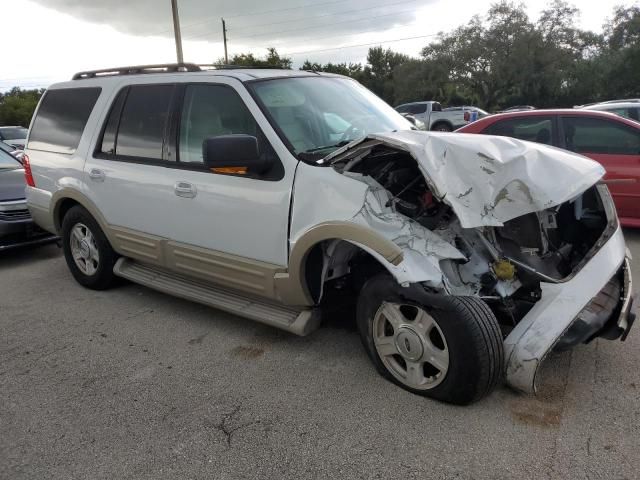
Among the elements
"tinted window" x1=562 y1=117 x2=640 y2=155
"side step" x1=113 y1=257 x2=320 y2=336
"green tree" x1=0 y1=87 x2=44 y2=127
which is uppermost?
"tinted window" x1=562 y1=117 x2=640 y2=155

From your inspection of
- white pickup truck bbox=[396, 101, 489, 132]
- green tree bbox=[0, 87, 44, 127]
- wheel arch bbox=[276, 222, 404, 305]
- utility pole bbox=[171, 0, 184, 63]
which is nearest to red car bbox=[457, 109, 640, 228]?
wheel arch bbox=[276, 222, 404, 305]

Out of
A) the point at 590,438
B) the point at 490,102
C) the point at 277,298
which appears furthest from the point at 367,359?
the point at 490,102

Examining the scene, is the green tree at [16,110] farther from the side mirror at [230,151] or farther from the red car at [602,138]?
the side mirror at [230,151]

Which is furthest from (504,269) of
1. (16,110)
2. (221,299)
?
(16,110)

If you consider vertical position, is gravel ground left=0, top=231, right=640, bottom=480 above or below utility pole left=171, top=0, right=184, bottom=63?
below

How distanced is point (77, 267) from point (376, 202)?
11.4 ft

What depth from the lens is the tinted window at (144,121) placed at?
4.21m

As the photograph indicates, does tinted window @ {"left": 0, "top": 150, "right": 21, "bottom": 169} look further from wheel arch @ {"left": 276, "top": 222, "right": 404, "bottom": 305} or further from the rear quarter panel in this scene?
wheel arch @ {"left": 276, "top": 222, "right": 404, "bottom": 305}

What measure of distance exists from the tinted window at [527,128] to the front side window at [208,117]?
4085 millimetres

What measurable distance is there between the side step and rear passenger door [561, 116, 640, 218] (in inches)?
175

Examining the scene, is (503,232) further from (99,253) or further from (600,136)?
(600,136)

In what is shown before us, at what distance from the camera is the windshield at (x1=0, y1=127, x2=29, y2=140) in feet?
58.6

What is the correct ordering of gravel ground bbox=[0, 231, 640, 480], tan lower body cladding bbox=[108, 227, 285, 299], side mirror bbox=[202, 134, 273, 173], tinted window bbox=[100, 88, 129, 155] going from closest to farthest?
gravel ground bbox=[0, 231, 640, 480] < side mirror bbox=[202, 134, 273, 173] < tan lower body cladding bbox=[108, 227, 285, 299] < tinted window bbox=[100, 88, 129, 155]

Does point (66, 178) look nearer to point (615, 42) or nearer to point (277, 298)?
point (277, 298)
